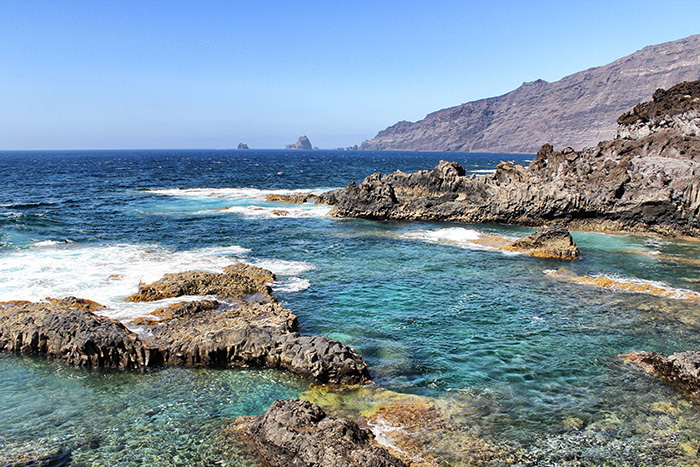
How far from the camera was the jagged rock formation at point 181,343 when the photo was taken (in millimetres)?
11648

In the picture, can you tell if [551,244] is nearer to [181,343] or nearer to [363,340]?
[363,340]

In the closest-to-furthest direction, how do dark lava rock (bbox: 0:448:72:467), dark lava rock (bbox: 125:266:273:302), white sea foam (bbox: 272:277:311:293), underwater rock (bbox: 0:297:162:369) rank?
dark lava rock (bbox: 0:448:72:467) → underwater rock (bbox: 0:297:162:369) → dark lava rock (bbox: 125:266:273:302) → white sea foam (bbox: 272:277:311:293)

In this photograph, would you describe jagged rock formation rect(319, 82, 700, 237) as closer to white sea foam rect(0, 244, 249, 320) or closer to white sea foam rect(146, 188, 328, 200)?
white sea foam rect(146, 188, 328, 200)

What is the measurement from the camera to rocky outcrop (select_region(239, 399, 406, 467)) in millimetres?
7645

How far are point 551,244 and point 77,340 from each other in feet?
80.2

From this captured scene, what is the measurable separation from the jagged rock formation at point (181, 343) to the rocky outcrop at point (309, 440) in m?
2.60

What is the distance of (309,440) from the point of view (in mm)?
8094

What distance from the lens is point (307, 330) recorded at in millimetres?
15117

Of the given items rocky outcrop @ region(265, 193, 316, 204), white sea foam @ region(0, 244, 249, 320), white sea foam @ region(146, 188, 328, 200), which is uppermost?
white sea foam @ region(146, 188, 328, 200)

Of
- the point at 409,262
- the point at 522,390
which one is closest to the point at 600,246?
the point at 409,262

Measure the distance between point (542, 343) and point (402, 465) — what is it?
8458 mm

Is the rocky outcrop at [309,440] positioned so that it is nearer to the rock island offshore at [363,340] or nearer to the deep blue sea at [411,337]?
the rock island offshore at [363,340]

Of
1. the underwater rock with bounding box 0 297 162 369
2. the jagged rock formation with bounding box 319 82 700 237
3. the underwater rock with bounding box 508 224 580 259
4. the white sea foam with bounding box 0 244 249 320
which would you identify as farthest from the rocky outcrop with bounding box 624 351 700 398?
the jagged rock formation with bounding box 319 82 700 237

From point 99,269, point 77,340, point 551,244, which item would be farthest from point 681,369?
point 99,269
